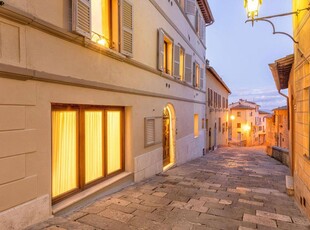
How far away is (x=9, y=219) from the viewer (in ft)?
10.8

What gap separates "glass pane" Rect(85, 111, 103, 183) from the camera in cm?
523

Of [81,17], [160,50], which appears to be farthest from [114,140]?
[160,50]

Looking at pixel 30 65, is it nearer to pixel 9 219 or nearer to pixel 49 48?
pixel 49 48

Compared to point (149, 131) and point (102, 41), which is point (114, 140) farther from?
point (102, 41)

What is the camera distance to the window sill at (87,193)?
13.9ft

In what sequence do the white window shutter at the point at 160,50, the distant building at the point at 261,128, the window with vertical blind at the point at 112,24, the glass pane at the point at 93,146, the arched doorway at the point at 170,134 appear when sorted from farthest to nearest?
the distant building at the point at 261,128 → the arched doorway at the point at 170,134 → the white window shutter at the point at 160,50 → the window with vertical blind at the point at 112,24 → the glass pane at the point at 93,146

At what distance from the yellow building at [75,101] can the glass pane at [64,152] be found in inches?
0.7

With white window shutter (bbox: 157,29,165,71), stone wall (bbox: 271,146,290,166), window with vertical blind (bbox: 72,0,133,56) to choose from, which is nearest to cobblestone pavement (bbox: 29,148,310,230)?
window with vertical blind (bbox: 72,0,133,56)

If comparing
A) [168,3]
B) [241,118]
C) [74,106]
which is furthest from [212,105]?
[241,118]

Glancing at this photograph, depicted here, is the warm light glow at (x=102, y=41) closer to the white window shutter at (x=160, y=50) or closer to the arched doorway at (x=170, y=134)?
the white window shutter at (x=160, y=50)

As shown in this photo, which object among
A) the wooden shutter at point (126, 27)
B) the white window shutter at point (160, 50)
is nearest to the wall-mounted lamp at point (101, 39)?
the wooden shutter at point (126, 27)

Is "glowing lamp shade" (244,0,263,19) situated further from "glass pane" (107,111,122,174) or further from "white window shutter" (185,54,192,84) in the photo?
"white window shutter" (185,54,192,84)

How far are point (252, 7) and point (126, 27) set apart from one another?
3.17 metres

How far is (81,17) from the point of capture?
4.62 m
